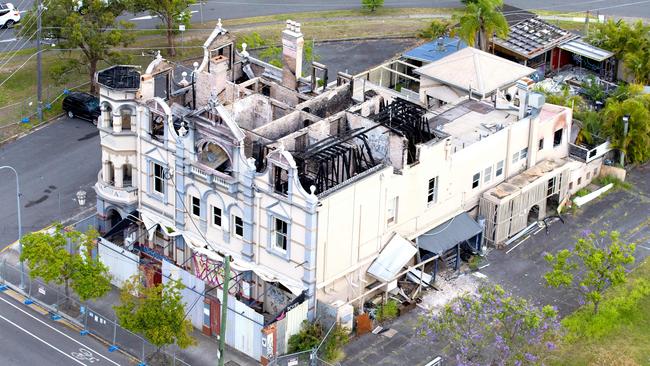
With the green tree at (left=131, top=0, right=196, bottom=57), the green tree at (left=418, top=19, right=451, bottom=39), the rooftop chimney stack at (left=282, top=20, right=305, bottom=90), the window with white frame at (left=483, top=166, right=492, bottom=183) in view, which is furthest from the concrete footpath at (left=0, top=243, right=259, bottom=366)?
the green tree at (left=418, top=19, right=451, bottom=39)

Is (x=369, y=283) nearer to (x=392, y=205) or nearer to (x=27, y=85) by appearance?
(x=392, y=205)

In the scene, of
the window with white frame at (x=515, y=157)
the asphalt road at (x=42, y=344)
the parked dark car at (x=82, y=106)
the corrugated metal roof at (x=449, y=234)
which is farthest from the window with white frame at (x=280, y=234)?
the parked dark car at (x=82, y=106)

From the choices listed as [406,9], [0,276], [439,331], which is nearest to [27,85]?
[0,276]

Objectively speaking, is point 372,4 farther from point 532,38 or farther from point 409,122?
point 409,122

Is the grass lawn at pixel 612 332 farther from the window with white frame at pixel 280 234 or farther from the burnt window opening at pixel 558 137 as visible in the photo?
the window with white frame at pixel 280 234

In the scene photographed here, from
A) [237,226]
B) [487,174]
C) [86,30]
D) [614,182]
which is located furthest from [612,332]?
[86,30]

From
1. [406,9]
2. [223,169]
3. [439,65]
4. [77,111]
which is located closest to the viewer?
A: [223,169]

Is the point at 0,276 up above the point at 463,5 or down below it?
below
